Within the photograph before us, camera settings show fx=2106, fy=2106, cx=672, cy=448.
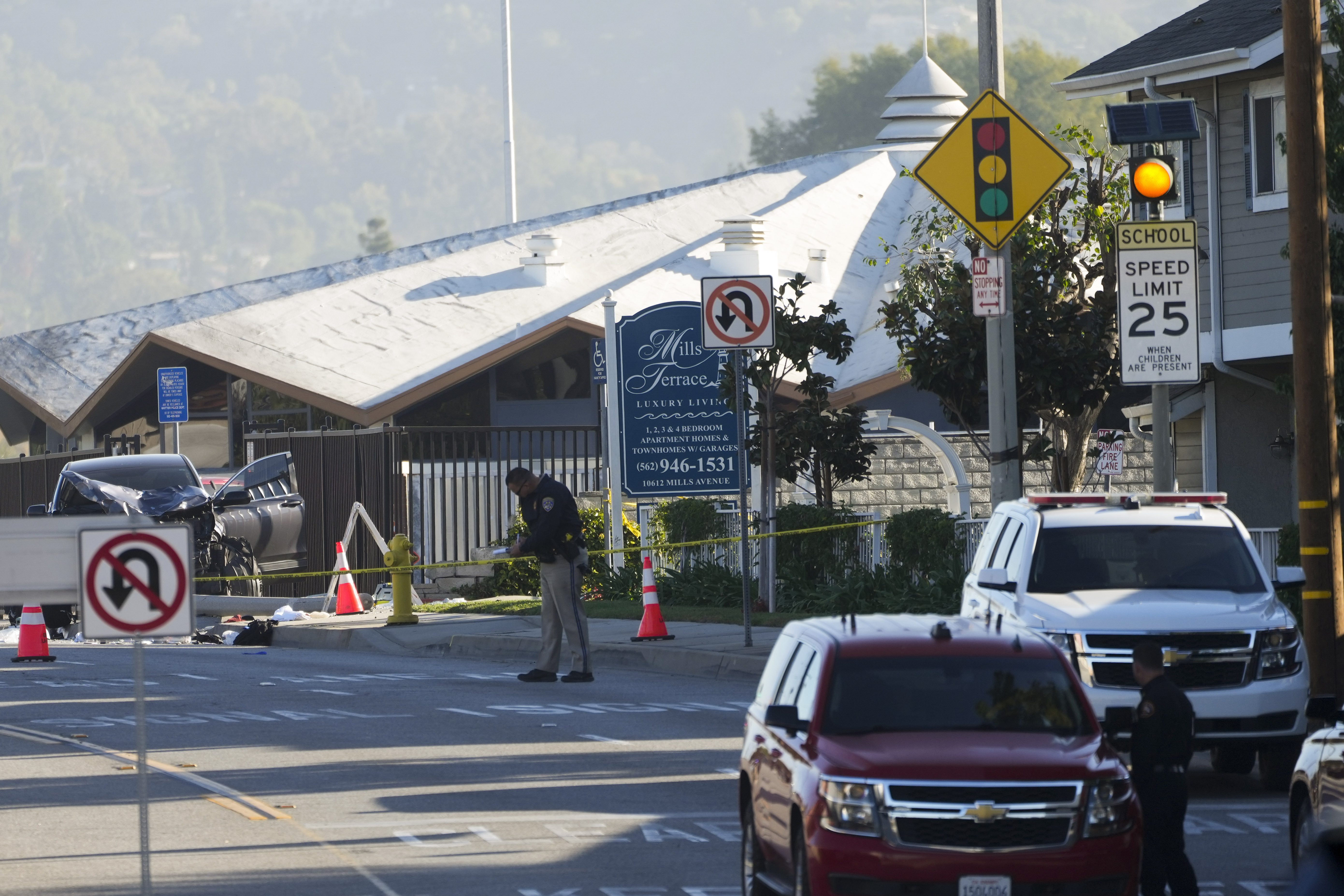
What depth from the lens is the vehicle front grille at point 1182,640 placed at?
12516 mm

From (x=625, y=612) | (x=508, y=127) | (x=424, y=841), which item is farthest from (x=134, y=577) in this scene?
(x=508, y=127)

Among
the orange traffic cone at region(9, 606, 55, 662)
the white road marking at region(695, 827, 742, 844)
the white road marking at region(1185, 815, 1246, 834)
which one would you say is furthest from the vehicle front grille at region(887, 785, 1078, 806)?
the orange traffic cone at region(9, 606, 55, 662)

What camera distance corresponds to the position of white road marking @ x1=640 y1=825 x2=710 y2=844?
37.2 ft

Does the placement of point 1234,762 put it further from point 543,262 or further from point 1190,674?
point 543,262

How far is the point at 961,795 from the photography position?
334 inches

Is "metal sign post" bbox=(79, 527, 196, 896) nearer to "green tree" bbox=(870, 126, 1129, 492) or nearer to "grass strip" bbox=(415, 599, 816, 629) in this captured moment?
"grass strip" bbox=(415, 599, 816, 629)

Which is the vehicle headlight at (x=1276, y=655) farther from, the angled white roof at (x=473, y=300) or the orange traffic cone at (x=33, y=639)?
the angled white roof at (x=473, y=300)

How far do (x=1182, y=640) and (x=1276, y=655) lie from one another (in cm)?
60

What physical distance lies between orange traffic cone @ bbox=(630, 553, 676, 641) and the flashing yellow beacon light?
8243 millimetres

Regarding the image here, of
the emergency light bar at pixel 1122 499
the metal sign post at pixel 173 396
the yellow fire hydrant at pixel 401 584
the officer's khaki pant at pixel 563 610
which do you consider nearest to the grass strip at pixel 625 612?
the yellow fire hydrant at pixel 401 584

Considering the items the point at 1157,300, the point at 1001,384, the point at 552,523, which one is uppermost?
the point at 1157,300

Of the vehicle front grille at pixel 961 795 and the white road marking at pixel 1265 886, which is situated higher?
the vehicle front grille at pixel 961 795

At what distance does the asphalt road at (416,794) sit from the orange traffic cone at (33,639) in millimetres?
3257

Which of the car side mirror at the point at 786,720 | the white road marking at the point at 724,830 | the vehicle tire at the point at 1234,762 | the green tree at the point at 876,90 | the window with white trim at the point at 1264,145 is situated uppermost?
the green tree at the point at 876,90
